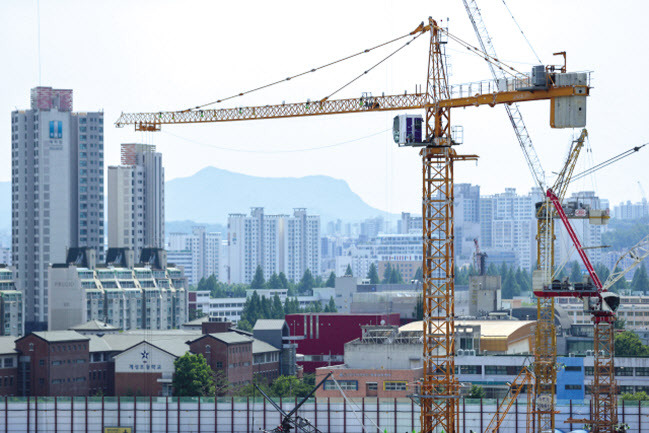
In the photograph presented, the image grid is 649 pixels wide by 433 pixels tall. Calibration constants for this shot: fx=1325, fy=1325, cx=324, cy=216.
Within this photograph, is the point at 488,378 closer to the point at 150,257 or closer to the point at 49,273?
the point at 49,273

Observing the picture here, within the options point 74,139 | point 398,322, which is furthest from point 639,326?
point 74,139

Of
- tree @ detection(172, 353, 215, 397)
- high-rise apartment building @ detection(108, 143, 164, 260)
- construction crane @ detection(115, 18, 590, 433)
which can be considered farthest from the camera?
high-rise apartment building @ detection(108, 143, 164, 260)

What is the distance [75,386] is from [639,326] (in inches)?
3731

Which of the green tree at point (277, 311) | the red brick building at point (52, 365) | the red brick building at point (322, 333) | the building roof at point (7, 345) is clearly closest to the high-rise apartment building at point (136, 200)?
the green tree at point (277, 311)

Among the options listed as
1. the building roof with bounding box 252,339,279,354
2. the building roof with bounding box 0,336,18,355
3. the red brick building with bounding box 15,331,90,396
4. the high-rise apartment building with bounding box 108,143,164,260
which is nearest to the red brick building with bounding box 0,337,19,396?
the building roof with bounding box 0,336,18,355

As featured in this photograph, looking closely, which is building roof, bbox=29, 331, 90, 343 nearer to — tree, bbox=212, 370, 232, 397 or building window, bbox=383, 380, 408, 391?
tree, bbox=212, 370, 232, 397

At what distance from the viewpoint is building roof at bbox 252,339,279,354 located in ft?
370

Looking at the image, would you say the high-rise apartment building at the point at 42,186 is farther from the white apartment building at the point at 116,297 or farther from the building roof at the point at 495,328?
the building roof at the point at 495,328

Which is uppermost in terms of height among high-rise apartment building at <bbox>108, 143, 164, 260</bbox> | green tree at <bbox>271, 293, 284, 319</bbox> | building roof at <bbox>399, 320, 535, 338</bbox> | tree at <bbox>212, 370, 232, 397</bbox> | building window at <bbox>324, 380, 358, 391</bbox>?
high-rise apartment building at <bbox>108, 143, 164, 260</bbox>

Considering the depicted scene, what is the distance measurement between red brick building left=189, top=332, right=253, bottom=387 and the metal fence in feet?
98.8

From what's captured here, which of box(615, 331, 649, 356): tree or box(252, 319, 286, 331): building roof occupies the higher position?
box(252, 319, 286, 331): building roof

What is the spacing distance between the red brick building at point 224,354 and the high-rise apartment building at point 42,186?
5529 centimetres

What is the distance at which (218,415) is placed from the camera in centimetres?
7419

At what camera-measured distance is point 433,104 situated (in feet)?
201
